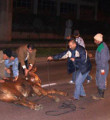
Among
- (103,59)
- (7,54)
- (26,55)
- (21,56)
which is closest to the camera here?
(7,54)

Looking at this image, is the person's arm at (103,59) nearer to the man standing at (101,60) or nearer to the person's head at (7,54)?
the man standing at (101,60)

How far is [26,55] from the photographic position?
8.45 metres

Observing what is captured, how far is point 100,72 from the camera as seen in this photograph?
8.07 meters

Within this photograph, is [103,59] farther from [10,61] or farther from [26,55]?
[10,61]

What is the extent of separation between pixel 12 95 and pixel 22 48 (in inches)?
69.2

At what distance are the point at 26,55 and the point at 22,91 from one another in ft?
4.79

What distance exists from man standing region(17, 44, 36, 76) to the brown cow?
456 millimetres

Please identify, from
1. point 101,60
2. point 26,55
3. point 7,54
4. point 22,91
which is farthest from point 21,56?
point 101,60

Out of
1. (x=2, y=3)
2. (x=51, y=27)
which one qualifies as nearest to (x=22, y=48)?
(x=2, y=3)

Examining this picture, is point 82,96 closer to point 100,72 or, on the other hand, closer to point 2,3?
point 100,72

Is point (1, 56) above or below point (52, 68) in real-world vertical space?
above

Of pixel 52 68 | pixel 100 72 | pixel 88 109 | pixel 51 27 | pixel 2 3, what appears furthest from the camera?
pixel 51 27

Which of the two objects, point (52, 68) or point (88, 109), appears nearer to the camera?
point (88, 109)

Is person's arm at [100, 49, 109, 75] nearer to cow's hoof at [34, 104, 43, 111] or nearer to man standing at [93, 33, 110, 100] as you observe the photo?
man standing at [93, 33, 110, 100]
